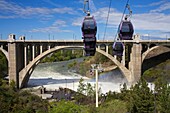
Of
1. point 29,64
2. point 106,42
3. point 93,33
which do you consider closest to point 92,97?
point 106,42

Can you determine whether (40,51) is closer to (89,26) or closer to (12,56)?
(12,56)

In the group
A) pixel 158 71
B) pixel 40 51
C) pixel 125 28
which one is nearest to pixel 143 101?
pixel 125 28

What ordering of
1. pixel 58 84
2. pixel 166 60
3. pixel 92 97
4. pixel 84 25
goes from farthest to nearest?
pixel 166 60 → pixel 58 84 → pixel 92 97 → pixel 84 25

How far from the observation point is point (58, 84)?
91.4 feet

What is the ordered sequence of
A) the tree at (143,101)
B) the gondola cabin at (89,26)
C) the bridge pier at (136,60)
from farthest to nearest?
the bridge pier at (136,60) → the tree at (143,101) → the gondola cabin at (89,26)

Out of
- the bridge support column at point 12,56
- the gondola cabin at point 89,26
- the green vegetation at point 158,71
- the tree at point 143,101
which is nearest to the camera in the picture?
the gondola cabin at point 89,26

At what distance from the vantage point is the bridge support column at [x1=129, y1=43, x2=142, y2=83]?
24.3m

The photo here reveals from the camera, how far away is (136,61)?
24.6m

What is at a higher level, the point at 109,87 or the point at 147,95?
the point at 147,95

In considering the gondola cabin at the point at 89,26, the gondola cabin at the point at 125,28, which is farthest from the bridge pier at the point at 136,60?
the gondola cabin at the point at 89,26

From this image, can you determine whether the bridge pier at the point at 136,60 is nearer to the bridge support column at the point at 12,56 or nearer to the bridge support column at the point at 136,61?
the bridge support column at the point at 136,61

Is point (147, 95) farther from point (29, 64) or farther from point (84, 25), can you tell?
point (29, 64)

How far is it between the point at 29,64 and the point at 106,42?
8.57m

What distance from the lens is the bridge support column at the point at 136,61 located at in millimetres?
24337
